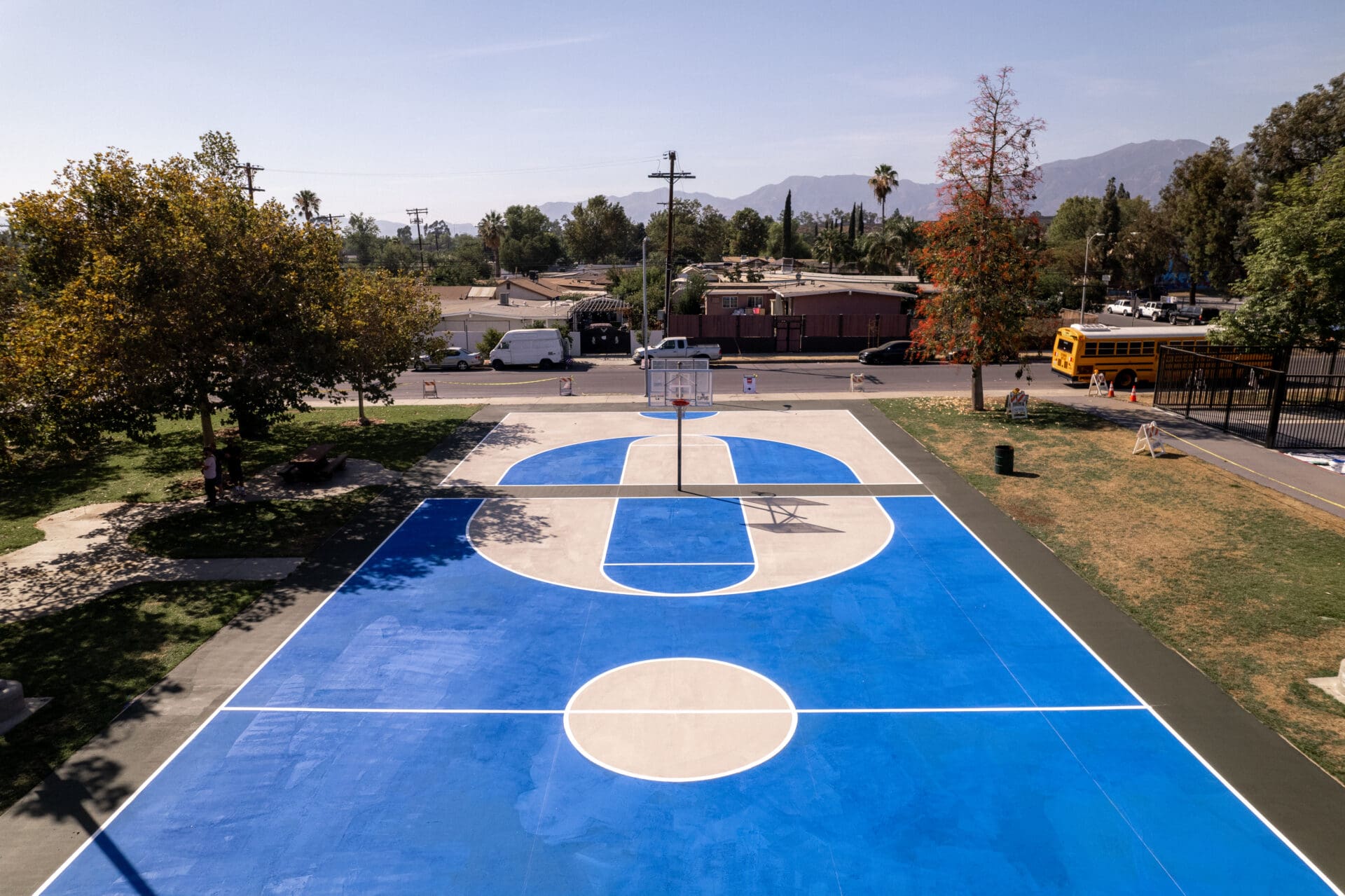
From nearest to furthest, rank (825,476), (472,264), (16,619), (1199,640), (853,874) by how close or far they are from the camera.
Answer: (853,874) → (1199,640) → (16,619) → (825,476) → (472,264)

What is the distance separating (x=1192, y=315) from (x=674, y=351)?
52.0 meters

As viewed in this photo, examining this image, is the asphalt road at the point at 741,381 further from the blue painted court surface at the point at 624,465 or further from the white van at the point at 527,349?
the blue painted court surface at the point at 624,465

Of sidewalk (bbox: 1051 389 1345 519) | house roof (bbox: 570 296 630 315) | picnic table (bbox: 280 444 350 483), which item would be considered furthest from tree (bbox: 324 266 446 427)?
sidewalk (bbox: 1051 389 1345 519)

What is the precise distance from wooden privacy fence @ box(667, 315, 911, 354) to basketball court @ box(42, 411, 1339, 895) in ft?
120

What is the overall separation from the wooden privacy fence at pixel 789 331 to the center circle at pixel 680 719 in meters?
42.6

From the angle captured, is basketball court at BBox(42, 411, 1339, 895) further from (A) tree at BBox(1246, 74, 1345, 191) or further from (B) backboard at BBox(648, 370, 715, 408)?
(A) tree at BBox(1246, 74, 1345, 191)

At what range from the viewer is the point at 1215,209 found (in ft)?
201

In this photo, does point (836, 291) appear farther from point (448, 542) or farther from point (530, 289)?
point (448, 542)

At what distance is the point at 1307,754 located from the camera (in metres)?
11.5

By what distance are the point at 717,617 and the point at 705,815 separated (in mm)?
5837

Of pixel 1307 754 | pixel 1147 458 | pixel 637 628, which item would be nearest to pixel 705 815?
pixel 637 628

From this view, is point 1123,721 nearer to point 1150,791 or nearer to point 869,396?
point 1150,791

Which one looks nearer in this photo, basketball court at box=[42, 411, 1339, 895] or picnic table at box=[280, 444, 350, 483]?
basketball court at box=[42, 411, 1339, 895]

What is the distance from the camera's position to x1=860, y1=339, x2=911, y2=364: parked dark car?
48.7 metres
